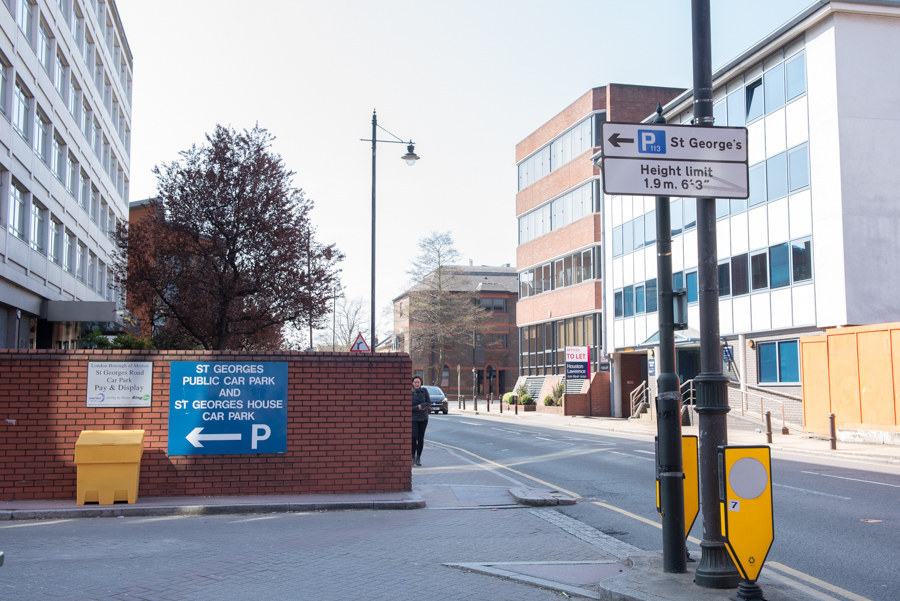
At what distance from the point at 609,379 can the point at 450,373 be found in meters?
41.7

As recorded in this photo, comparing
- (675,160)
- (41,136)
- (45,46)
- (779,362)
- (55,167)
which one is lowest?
(779,362)

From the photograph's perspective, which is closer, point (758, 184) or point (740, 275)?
point (758, 184)

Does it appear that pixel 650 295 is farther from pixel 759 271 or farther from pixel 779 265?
pixel 779 265

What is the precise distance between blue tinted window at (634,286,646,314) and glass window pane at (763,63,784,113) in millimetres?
11689

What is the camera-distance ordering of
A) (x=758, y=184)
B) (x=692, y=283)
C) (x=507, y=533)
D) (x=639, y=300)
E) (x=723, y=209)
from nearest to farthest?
(x=507, y=533)
(x=758, y=184)
(x=723, y=209)
(x=692, y=283)
(x=639, y=300)

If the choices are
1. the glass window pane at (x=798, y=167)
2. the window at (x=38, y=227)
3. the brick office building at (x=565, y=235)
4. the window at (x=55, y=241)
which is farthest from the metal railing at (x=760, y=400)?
the window at (x=55, y=241)

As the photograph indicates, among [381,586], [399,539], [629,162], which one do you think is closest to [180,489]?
[399,539]

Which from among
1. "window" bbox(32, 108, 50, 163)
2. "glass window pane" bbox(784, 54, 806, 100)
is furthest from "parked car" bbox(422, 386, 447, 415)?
"glass window pane" bbox(784, 54, 806, 100)

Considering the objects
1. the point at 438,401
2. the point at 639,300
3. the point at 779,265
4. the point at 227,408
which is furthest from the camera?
the point at 438,401

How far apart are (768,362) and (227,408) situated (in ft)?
78.2

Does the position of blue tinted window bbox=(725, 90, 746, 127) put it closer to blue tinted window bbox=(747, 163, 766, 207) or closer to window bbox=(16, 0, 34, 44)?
blue tinted window bbox=(747, 163, 766, 207)

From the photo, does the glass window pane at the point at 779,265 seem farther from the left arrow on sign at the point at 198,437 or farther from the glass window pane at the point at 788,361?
the left arrow on sign at the point at 198,437

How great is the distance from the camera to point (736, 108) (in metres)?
32.4

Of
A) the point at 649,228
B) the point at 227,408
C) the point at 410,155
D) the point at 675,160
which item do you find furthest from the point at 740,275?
the point at 675,160
